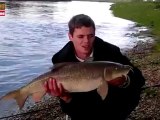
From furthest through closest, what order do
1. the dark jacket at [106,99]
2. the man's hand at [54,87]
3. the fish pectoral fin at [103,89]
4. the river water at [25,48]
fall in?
the river water at [25,48] → the dark jacket at [106,99] → the man's hand at [54,87] → the fish pectoral fin at [103,89]

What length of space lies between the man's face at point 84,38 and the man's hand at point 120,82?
1.32ft

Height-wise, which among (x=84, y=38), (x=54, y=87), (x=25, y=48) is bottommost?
(x=25, y=48)

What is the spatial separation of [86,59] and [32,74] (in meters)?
14.9

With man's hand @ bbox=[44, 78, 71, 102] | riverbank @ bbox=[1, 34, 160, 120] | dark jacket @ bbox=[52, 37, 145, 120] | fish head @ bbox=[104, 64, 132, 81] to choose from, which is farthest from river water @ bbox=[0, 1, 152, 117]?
fish head @ bbox=[104, 64, 132, 81]

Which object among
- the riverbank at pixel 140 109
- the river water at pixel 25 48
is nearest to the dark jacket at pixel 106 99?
the riverbank at pixel 140 109

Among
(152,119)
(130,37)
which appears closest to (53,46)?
(130,37)

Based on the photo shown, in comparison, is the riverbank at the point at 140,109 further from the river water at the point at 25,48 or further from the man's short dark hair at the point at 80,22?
the man's short dark hair at the point at 80,22

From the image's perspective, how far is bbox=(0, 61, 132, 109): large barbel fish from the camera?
3572mm

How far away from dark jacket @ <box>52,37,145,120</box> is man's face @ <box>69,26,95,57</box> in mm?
Answer: 172

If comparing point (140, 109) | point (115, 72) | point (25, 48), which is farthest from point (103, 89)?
point (25, 48)

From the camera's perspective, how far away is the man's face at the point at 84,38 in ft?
12.1

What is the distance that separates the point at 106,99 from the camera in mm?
3789

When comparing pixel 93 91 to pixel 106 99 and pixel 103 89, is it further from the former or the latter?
pixel 103 89

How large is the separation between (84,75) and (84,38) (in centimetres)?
37
